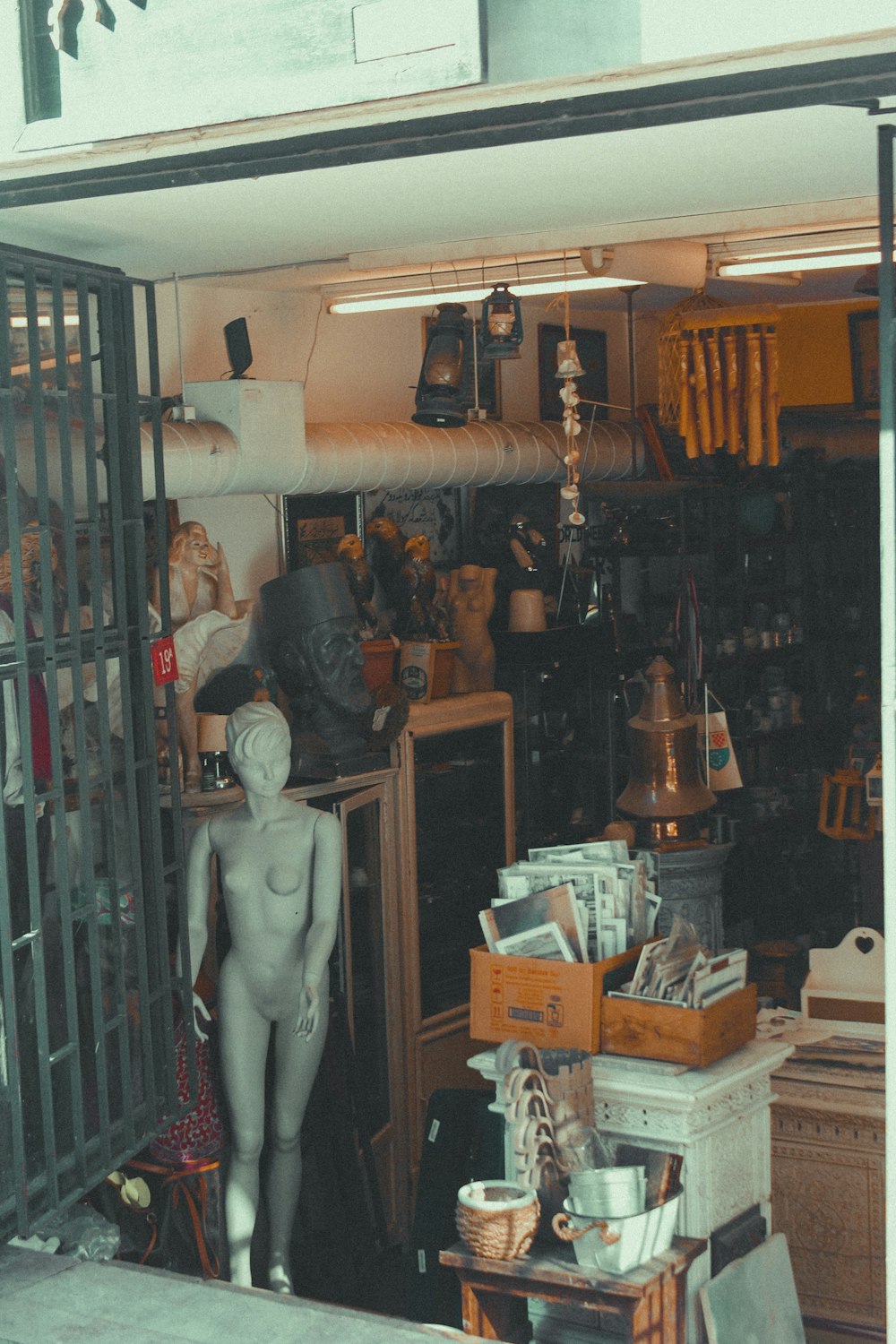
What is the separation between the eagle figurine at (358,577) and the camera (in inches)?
271

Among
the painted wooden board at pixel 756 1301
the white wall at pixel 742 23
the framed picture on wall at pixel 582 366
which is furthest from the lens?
the framed picture on wall at pixel 582 366

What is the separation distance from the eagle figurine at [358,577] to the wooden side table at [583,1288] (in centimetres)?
341

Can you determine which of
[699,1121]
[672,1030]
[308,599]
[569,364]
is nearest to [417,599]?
[308,599]

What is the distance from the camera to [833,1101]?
197 inches

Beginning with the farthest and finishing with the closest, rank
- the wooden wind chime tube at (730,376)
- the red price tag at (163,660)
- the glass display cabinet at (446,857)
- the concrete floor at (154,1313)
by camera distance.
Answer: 1. the glass display cabinet at (446,857)
2. the wooden wind chime tube at (730,376)
3. the red price tag at (163,660)
4. the concrete floor at (154,1313)

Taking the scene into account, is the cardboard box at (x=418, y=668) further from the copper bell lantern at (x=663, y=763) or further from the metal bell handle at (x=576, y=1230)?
the metal bell handle at (x=576, y=1230)

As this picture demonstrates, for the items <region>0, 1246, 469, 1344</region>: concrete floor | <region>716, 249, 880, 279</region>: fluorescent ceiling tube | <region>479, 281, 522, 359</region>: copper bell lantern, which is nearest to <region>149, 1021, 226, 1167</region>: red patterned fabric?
<region>0, 1246, 469, 1344</region>: concrete floor

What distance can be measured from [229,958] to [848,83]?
3.66 metres

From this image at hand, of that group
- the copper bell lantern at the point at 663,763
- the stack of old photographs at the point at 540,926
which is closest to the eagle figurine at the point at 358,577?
the copper bell lantern at the point at 663,763

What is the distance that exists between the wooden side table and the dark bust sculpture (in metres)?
2.67

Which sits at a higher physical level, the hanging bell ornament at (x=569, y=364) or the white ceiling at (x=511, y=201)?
the white ceiling at (x=511, y=201)

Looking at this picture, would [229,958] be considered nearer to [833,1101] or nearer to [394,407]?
[833,1101]

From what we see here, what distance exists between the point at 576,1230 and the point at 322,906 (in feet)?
6.06

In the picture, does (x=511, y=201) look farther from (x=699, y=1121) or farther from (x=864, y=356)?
(x=864, y=356)
